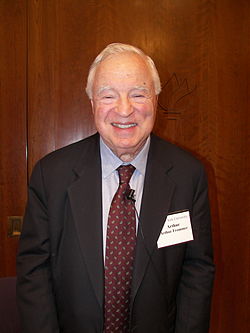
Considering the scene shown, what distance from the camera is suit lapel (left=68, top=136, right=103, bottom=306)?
3.34 feet

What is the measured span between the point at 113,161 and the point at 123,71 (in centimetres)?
34

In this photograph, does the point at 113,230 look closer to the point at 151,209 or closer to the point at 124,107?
the point at 151,209

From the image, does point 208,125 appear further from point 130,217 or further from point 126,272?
point 126,272

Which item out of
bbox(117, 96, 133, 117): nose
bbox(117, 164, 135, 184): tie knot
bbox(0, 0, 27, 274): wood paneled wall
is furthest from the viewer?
bbox(0, 0, 27, 274): wood paneled wall

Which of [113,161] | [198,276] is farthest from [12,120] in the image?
[198,276]

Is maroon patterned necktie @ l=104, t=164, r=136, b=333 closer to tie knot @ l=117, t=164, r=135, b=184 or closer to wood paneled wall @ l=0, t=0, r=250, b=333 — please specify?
tie knot @ l=117, t=164, r=135, b=184

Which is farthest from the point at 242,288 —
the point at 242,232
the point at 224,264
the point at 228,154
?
the point at 228,154

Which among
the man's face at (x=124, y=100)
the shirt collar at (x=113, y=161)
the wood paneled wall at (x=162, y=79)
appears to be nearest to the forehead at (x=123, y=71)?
the man's face at (x=124, y=100)

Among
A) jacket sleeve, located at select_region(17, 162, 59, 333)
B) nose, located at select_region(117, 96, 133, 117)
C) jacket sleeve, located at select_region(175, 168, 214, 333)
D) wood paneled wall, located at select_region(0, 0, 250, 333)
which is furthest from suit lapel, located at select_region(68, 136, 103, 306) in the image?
wood paneled wall, located at select_region(0, 0, 250, 333)

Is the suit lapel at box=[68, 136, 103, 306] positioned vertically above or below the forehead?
below

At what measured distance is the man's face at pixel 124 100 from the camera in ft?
3.33

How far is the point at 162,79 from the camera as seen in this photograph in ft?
6.00

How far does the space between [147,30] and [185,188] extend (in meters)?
1.13

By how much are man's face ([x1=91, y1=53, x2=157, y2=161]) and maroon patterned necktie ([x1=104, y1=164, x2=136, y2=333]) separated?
0.22 metres
